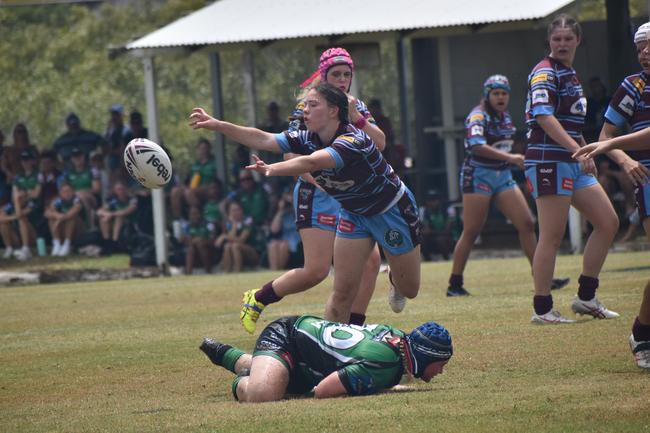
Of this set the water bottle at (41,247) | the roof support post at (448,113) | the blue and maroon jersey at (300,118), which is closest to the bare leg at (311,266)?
the blue and maroon jersey at (300,118)

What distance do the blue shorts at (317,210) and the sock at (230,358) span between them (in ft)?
5.87

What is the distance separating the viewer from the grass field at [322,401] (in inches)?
283

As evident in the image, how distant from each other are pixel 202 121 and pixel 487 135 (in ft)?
20.1

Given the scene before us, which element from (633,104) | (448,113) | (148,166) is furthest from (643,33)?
(448,113)

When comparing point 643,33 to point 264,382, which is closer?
point 264,382

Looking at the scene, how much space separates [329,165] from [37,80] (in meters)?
44.3

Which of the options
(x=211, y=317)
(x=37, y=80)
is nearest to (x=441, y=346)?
(x=211, y=317)

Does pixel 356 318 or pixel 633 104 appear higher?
pixel 633 104

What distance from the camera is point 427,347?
314 inches

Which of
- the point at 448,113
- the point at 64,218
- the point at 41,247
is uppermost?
the point at 448,113

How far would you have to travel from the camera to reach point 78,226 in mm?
25656

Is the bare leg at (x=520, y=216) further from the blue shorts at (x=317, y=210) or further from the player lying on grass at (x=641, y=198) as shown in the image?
the player lying on grass at (x=641, y=198)

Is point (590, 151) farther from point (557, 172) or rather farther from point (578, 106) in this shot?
point (578, 106)

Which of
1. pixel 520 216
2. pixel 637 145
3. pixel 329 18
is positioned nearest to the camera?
pixel 637 145
